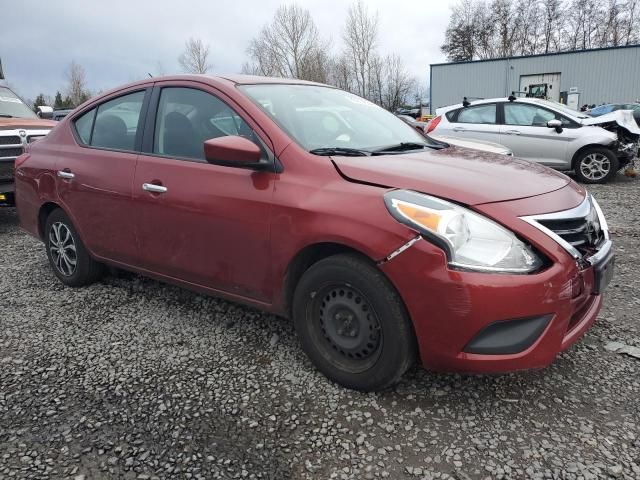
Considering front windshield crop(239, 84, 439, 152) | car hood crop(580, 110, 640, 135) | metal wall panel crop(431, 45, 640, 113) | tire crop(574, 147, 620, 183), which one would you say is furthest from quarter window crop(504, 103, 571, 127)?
metal wall panel crop(431, 45, 640, 113)

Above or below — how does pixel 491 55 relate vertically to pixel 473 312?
above

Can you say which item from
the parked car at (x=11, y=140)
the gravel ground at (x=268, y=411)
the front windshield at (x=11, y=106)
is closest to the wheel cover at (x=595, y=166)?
the gravel ground at (x=268, y=411)

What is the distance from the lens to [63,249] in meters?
4.07

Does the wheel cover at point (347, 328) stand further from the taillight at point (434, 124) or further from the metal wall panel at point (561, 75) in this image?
the metal wall panel at point (561, 75)

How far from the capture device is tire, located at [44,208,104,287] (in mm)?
3934

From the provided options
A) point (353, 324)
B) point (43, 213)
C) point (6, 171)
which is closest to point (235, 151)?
point (353, 324)

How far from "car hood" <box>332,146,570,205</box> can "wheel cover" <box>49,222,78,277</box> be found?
259cm

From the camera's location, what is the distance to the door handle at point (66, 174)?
3.71 m

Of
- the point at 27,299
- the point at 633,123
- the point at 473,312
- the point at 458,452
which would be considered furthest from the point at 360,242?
the point at 633,123

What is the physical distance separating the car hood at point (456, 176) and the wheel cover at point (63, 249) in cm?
259

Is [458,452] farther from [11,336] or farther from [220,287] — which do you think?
[11,336]

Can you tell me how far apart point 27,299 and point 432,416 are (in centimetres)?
327

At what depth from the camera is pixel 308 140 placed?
2729 millimetres

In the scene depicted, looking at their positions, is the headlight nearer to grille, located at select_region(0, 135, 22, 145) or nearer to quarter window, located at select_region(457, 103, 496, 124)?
grille, located at select_region(0, 135, 22, 145)
